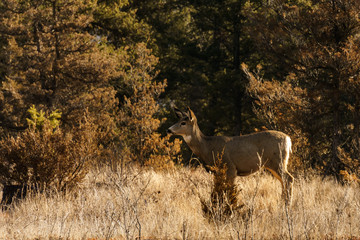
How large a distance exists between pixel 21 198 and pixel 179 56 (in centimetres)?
1855

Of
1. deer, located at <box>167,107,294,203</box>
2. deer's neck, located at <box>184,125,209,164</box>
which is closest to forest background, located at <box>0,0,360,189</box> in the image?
deer, located at <box>167,107,294,203</box>

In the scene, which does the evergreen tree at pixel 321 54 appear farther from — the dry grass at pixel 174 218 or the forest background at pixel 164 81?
the dry grass at pixel 174 218

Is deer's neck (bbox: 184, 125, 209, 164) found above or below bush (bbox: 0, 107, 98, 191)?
above

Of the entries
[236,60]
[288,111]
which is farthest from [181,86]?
[288,111]

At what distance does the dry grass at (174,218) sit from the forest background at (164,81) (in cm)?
197

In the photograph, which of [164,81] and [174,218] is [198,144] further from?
[164,81]

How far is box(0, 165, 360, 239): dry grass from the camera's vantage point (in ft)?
18.6

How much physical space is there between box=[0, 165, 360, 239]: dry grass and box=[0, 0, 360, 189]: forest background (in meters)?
1.97

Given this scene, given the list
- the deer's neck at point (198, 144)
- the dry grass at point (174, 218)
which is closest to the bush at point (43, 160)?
the dry grass at point (174, 218)

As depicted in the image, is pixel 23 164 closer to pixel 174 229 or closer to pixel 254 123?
pixel 174 229

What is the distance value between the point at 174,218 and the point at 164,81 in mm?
10161

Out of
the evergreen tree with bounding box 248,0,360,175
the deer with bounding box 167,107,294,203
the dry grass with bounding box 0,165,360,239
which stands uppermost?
the evergreen tree with bounding box 248,0,360,175

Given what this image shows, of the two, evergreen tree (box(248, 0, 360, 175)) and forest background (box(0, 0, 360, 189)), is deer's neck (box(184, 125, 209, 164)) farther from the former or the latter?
evergreen tree (box(248, 0, 360, 175))

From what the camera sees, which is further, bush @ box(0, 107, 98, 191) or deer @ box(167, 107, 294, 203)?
bush @ box(0, 107, 98, 191)
